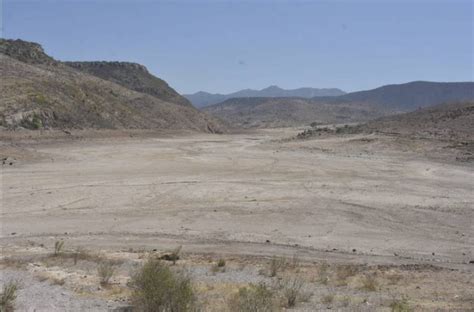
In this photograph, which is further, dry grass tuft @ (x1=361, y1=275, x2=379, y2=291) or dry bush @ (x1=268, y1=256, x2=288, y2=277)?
dry bush @ (x1=268, y1=256, x2=288, y2=277)

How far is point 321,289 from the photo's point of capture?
35.6 feet

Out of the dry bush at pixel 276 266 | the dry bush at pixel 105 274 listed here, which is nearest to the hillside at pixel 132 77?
the dry bush at pixel 276 266

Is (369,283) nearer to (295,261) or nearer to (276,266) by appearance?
(276,266)

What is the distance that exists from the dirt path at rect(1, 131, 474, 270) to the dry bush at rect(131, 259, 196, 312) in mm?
6698

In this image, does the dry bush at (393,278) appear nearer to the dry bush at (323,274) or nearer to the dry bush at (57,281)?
the dry bush at (323,274)

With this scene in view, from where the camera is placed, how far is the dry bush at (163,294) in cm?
806

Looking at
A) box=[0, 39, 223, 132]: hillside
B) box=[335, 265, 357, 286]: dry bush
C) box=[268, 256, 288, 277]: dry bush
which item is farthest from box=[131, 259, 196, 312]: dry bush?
box=[0, 39, 223, 132]: hillside

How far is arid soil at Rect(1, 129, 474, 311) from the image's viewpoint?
40.0ft

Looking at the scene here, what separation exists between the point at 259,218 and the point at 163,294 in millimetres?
11557

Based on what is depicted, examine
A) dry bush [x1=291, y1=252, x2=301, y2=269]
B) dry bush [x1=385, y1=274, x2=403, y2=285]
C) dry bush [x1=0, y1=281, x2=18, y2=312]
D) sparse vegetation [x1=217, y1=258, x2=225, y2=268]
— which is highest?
dry bush [x1=0, y1=281, x2=18, y2=312]

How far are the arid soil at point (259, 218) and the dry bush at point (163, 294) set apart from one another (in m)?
1.20

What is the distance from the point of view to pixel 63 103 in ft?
195

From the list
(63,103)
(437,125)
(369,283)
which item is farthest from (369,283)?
(63,103)

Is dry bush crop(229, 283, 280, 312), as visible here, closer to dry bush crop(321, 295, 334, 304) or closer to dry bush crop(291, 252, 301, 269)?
dry bush crop(321, 295, 334, 304)
